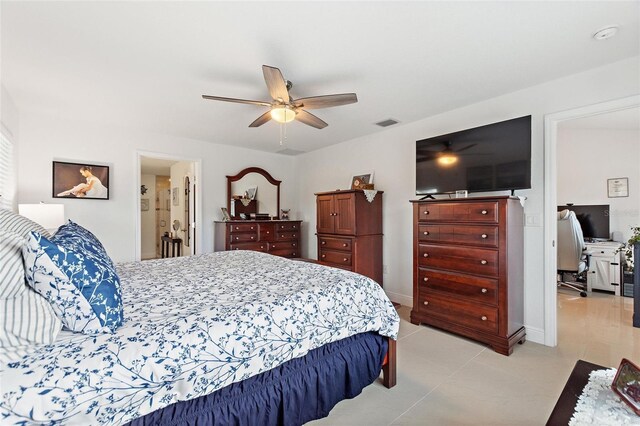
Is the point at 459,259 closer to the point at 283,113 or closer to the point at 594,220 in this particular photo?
the point at 283,113

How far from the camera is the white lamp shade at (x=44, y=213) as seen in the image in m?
2.76

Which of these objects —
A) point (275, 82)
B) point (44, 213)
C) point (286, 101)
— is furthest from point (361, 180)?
point (44, 213)

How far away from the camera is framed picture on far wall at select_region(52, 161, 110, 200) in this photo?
3.54m

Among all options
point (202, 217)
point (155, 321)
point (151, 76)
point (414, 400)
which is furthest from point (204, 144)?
point (414, 400)

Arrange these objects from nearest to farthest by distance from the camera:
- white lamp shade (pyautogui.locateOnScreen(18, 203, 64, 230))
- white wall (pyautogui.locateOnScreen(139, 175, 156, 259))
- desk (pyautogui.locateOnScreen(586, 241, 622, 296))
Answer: white lamp shade (pyautogui.locateOnScreen(18, 203, 64, 230))
desk (pyautogui.locateOnScreen(586, 241, 622, 296))
white wall (pyautogui.locateOnScreen(139, 175, 156, 259))

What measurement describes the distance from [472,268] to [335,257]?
1.82 metres

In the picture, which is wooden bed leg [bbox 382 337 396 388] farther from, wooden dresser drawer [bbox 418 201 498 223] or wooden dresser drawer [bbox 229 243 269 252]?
wooden dresser drawer [bbox 229 243 269 252]

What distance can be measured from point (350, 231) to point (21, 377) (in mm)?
3302

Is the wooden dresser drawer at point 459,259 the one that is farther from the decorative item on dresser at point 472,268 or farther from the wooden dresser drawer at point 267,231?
the wooden dresser drawer at point 267,231

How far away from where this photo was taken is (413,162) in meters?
3.85

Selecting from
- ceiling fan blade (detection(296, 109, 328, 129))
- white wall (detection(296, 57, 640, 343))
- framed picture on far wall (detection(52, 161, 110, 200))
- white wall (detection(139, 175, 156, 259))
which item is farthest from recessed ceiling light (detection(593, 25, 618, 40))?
white wall (detection(139, 175, 156, 259))

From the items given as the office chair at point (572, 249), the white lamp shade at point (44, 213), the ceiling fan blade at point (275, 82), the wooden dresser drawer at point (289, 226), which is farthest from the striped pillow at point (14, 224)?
the office chair at point (572, 249)

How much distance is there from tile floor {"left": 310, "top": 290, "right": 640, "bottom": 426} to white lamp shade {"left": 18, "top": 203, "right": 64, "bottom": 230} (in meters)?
3.08

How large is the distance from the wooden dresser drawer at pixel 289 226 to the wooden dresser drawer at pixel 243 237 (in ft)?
1.56
